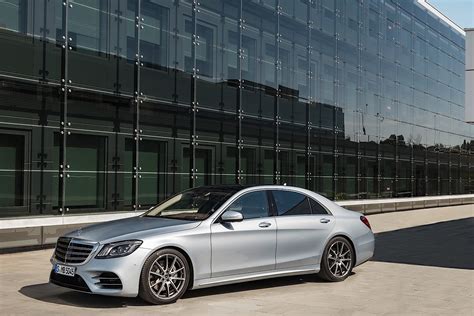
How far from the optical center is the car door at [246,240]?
25.1 feet

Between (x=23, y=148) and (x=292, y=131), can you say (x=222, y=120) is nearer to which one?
(x=292, y=131)

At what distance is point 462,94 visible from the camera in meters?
Result: 45.2

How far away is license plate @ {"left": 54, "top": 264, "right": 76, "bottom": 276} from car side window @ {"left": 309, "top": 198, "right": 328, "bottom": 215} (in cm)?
372

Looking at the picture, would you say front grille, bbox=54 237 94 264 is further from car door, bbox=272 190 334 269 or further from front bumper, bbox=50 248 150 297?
car door, bbox=272 190 334 269

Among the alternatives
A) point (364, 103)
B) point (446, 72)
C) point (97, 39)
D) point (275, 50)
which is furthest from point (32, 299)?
point (446, 72)

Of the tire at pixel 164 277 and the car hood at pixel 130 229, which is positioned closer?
the tire at pixel 164 277

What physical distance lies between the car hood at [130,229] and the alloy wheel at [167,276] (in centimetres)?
36

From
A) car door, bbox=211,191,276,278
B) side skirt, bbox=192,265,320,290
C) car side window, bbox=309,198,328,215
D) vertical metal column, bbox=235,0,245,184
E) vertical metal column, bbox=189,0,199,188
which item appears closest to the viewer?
side skirt, bbox=192,265,320,290

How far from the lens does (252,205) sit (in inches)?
328

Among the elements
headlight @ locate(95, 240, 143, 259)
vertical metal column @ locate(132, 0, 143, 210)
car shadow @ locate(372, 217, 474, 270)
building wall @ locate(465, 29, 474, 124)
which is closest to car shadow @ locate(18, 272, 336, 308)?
headlight @ locate(95, 240, 143, 259)

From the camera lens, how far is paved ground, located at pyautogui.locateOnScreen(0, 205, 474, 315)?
700 centimetres

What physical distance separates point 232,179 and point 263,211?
493 inches

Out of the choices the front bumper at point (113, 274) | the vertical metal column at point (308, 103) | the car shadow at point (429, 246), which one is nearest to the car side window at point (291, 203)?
the front bumper at point (113, 274)

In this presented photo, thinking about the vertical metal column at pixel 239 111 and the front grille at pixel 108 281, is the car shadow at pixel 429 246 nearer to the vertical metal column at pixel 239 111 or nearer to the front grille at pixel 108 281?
the vertical metal column at pixel 239 111
